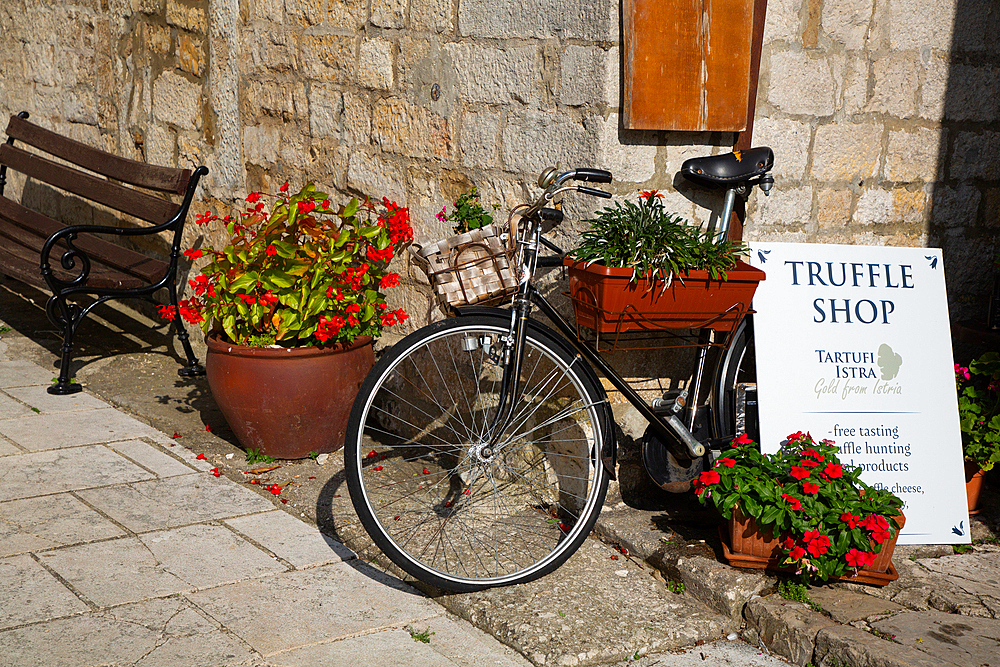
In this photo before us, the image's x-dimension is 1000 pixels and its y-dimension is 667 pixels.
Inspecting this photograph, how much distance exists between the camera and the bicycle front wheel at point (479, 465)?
9.36 ft

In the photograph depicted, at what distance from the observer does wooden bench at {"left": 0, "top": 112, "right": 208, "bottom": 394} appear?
182 inches

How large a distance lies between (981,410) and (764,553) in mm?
1165

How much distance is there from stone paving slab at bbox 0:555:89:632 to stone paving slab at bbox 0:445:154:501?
1.98 ft

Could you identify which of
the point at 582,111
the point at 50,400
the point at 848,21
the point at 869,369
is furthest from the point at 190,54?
the point at 869,369

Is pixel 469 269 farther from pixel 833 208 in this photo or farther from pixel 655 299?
pixel 833 208

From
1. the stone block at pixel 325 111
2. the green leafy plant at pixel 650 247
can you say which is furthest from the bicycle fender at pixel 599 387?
the stone block at pixel 325 111

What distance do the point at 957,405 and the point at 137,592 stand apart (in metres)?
2.77

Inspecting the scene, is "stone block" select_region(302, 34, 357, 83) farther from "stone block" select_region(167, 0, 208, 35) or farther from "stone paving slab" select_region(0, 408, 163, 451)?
"stone paving slab" select_region(0, 408, 163, 451)

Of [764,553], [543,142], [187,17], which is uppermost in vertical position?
[187,17]

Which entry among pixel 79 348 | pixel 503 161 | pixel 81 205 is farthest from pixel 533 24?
pixel 81 205

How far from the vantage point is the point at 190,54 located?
517cm

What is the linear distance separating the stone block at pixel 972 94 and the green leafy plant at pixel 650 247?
1.47 metres

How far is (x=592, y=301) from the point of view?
116 inches

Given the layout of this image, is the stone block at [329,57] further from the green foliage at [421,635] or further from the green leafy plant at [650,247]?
the green foliage at [421,635]
